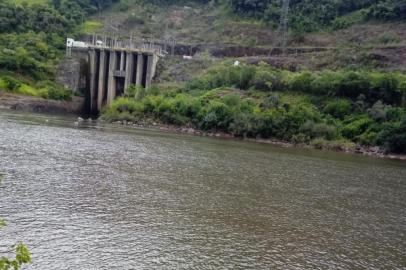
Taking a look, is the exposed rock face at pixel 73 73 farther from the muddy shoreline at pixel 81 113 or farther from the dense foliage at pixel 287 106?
the dense foliage at pixel 287 106

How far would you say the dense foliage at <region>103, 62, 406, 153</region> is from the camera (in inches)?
3059

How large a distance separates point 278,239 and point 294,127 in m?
55.8

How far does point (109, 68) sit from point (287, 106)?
42557 millimetres

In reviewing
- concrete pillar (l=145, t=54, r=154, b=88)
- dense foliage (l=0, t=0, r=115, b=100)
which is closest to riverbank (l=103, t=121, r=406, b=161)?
concrete pillar (l=145, t=54, r=154, b=88)

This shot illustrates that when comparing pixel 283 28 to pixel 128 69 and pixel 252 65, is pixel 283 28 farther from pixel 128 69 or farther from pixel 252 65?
pixel 128 69

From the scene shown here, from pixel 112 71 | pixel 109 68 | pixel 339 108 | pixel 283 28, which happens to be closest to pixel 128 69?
pixel 112 71

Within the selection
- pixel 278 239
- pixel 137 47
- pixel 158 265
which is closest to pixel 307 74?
pixel 137 47

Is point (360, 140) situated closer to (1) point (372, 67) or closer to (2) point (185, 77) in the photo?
(1) point (372, 67)

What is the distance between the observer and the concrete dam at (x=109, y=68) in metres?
103

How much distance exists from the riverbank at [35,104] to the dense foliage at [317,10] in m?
61.7

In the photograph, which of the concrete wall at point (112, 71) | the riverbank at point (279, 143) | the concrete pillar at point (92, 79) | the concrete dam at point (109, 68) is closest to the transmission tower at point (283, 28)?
the concrete dam at point (109, 68)

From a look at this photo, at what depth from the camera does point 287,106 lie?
8362 cm

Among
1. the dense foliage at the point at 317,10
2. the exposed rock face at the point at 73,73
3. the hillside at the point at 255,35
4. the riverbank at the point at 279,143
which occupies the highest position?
the dense foliage at the point at 317,10

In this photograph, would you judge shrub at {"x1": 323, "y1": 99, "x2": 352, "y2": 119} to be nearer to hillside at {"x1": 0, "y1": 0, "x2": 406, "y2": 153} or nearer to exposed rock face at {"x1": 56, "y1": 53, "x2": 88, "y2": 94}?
hillside at {"x1": 0, "y1": 0, "x2": 406, "y2": 153}
